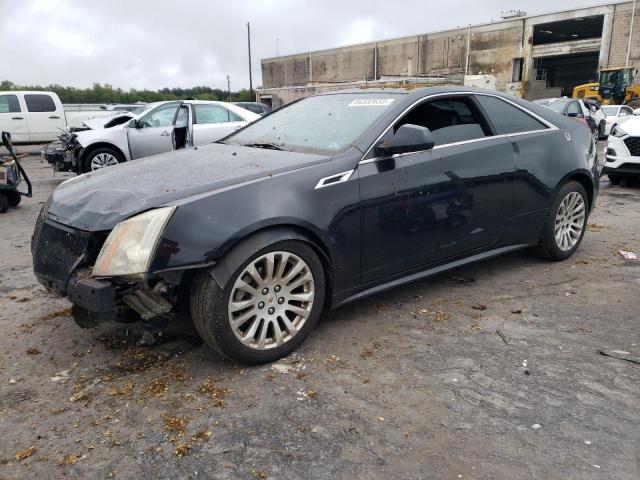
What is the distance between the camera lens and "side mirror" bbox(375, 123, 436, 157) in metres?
3.39

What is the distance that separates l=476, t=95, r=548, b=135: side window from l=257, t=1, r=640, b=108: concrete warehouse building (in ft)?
105

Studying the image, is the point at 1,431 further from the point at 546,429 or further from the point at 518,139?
the point at 518,139

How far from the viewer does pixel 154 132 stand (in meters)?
10.2

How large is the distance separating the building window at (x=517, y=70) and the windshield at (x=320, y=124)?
Result: 49014mm

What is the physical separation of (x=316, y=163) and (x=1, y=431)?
215 cm

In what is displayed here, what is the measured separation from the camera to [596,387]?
9.15 feet

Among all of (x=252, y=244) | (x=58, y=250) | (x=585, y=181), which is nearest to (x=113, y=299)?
(x=58, y=250)

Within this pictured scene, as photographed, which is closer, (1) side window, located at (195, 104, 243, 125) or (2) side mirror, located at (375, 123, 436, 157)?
(2) side mirror, located at (375, 123, 436, 157)

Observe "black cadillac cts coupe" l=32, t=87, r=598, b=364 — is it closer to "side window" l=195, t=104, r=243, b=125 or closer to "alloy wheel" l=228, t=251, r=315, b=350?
"alloy wheel" l=228, t=251, r=315, b=350

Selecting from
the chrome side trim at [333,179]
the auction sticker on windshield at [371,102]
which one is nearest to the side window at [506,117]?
the auction sticker on windshield at [371,102]

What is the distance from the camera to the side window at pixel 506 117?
4.22 meters

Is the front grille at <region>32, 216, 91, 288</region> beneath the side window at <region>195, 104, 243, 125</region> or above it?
beneath

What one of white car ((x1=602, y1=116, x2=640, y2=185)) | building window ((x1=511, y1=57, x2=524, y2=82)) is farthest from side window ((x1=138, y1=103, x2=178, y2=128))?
building window ((x1=511, y1=57, x2=524, y2=82))

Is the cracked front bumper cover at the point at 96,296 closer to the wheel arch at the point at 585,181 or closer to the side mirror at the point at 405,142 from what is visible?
the side mirror at the point at 405,142
